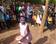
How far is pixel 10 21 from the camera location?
897 cm

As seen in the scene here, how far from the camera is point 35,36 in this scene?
8031mm

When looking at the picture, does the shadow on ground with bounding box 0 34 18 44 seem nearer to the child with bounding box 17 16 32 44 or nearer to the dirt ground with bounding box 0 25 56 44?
the dirt ground with bounding box 0 25 56 44

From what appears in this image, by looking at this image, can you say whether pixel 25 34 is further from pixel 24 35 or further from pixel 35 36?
pixel 35 36

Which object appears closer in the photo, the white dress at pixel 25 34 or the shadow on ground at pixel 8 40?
the white dress at pixel 25 34

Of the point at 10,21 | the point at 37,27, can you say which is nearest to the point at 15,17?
the point at 10,21

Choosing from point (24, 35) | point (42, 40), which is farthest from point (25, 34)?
point (42, 40)

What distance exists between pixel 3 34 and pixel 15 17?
60.0 inches

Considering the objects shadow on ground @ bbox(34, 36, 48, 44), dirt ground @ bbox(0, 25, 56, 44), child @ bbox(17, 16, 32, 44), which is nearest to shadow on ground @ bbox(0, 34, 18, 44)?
dirt ground @ bbox(0, 25, 56, 44)

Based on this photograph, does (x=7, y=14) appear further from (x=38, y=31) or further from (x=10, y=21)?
(x=38, y=31)

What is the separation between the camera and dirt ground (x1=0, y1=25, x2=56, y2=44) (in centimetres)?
752

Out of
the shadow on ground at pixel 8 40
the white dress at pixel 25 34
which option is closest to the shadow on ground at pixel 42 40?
the shadow on ground at pixel 8 40

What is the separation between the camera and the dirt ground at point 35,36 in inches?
296

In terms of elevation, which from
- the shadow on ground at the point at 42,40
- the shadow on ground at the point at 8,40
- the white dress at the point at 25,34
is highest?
the white dress at the point at 25,34

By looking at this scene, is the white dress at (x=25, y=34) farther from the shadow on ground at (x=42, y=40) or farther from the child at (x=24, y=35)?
the shadow on ground at (x=42, y=40)
